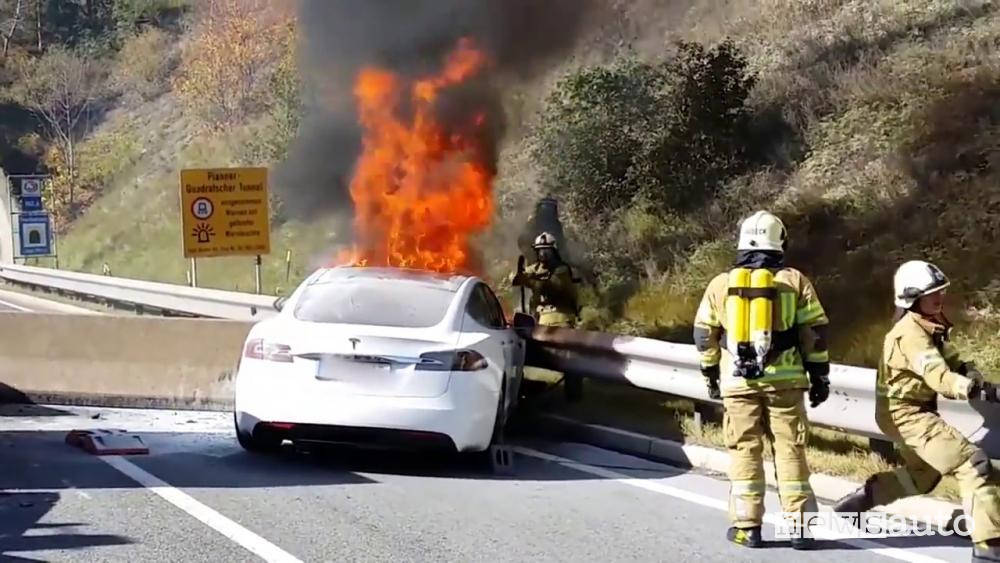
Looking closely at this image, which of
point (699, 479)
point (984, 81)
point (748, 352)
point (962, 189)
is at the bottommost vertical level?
point (699, 479)

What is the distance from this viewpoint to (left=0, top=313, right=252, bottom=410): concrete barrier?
34.9 feet

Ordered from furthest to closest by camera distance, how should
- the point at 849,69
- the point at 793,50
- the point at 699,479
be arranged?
the point at 793,50, the point at 849,69, the point at 699,479

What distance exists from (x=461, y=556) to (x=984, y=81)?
1253 cm

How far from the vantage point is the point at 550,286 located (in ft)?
37.9

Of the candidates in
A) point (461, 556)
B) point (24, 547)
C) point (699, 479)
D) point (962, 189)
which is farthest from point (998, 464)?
point (962, 189)

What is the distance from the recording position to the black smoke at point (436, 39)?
53.3 ft

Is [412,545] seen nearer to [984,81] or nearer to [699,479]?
[699,479]

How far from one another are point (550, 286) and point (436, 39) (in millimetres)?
5874

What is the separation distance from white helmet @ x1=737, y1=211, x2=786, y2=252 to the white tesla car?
2.34 m

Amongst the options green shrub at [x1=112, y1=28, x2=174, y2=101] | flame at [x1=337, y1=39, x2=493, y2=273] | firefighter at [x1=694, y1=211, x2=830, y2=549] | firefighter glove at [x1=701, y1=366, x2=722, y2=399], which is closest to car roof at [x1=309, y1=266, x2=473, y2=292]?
firefighter glove at [x1=701, y1=366, x2=722, y2=399]

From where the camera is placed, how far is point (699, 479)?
25.5 ft

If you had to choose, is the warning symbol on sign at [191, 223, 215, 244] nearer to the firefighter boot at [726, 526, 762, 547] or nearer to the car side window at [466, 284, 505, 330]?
the car side window at [466, 284, 505, 330]

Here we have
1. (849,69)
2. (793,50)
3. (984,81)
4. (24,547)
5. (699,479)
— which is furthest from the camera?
(793,50)

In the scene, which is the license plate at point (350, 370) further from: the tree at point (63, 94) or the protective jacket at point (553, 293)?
the tree at point (63, 94)
